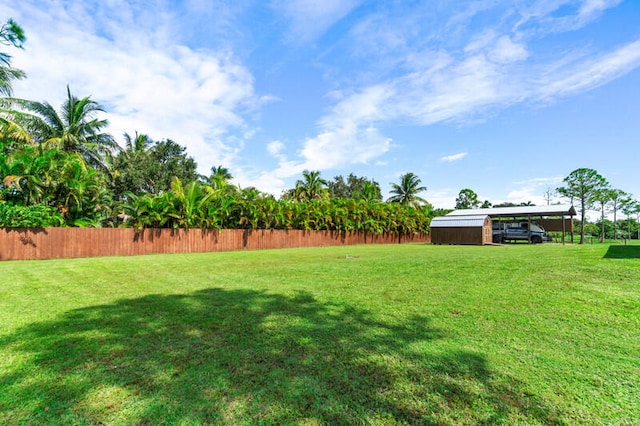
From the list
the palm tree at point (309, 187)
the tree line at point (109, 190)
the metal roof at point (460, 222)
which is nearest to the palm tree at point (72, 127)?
the tree line at point (109, 190)

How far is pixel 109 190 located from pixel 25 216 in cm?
1230

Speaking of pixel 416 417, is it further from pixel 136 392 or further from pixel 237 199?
pixel 237 199

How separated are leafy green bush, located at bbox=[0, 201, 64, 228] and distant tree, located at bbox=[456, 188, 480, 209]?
53.2 meters

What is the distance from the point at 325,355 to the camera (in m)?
2.58

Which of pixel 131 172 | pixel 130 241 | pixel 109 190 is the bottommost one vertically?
pixel 130 241

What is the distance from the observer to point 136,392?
6.58 feet

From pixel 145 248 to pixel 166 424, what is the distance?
1432 centimetres

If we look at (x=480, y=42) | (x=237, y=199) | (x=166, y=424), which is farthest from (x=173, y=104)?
(x=166, y=424)

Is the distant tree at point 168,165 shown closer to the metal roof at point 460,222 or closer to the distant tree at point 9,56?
the distant tree at point 9,56

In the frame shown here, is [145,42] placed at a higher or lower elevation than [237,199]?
higher

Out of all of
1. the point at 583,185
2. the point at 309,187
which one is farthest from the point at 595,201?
the point at 309,187

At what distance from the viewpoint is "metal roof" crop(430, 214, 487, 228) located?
20906 millimetres

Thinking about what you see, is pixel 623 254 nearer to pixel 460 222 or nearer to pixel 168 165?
pixel 460 222

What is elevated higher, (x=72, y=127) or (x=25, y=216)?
(x=72, y=127)
